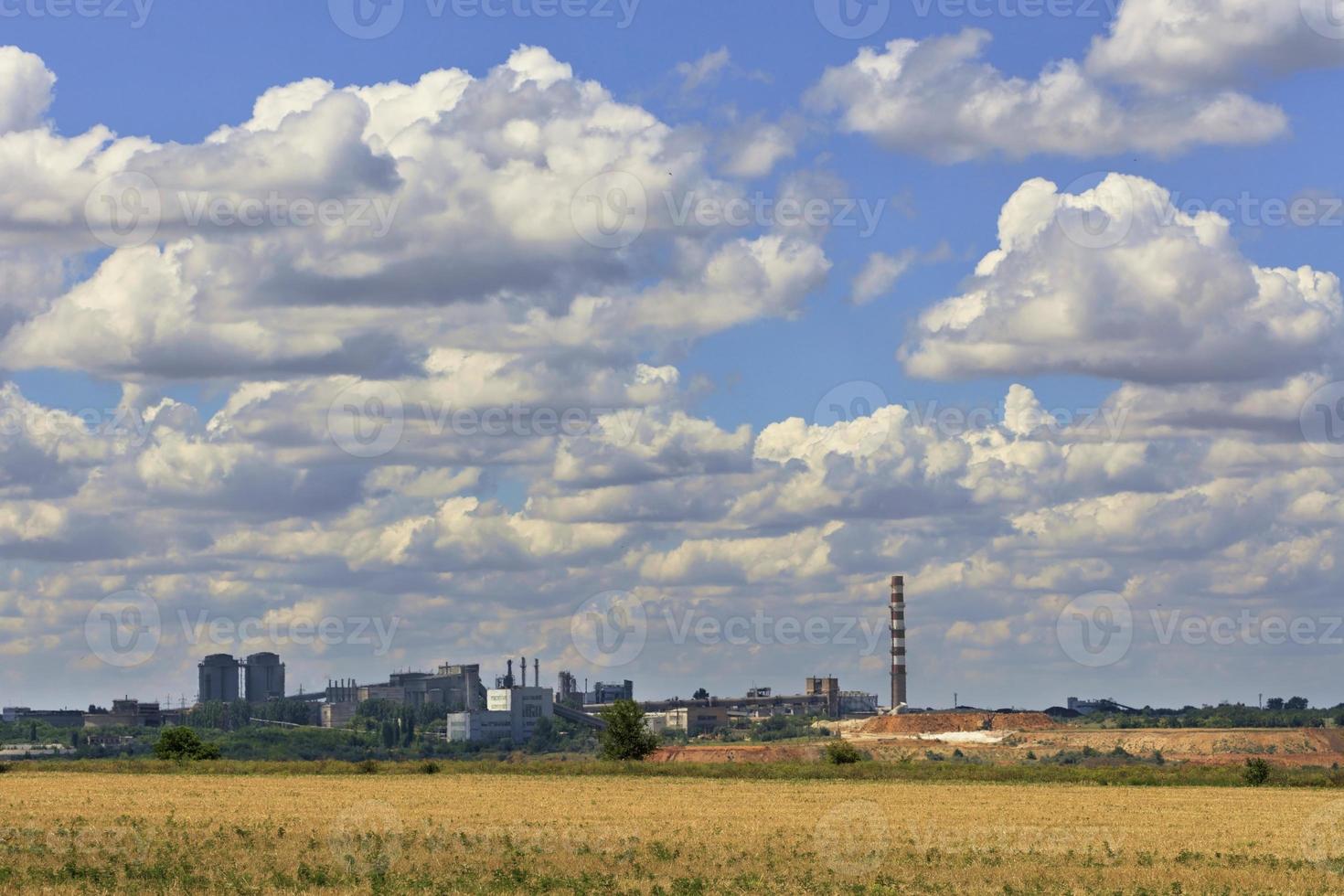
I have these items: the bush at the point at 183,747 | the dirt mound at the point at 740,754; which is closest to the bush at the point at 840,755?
the dirt mound at the point at 740,754

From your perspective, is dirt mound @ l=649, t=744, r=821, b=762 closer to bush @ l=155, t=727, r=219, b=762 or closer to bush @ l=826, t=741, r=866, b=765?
bush @ l=826, t=741, r=866, b=765

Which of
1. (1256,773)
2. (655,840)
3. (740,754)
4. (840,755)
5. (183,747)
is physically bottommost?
(740,754)

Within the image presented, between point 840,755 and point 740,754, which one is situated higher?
point 840,755

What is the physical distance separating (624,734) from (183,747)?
106ft

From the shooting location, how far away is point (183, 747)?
120 meters

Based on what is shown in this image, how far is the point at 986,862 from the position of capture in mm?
50188

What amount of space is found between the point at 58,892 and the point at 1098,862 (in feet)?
99.4

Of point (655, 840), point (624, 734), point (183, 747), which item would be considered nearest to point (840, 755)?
point (624, 734)

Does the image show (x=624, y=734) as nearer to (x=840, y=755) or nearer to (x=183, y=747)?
(x=840, y=755)

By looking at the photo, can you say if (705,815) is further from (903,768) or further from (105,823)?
(903,768)

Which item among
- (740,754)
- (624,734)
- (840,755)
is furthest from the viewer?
(740,754)

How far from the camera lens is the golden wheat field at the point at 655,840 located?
1784 inches

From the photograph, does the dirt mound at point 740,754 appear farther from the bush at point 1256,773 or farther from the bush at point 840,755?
the bush at point 1256,773

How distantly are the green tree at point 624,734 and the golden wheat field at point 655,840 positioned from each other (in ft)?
119
